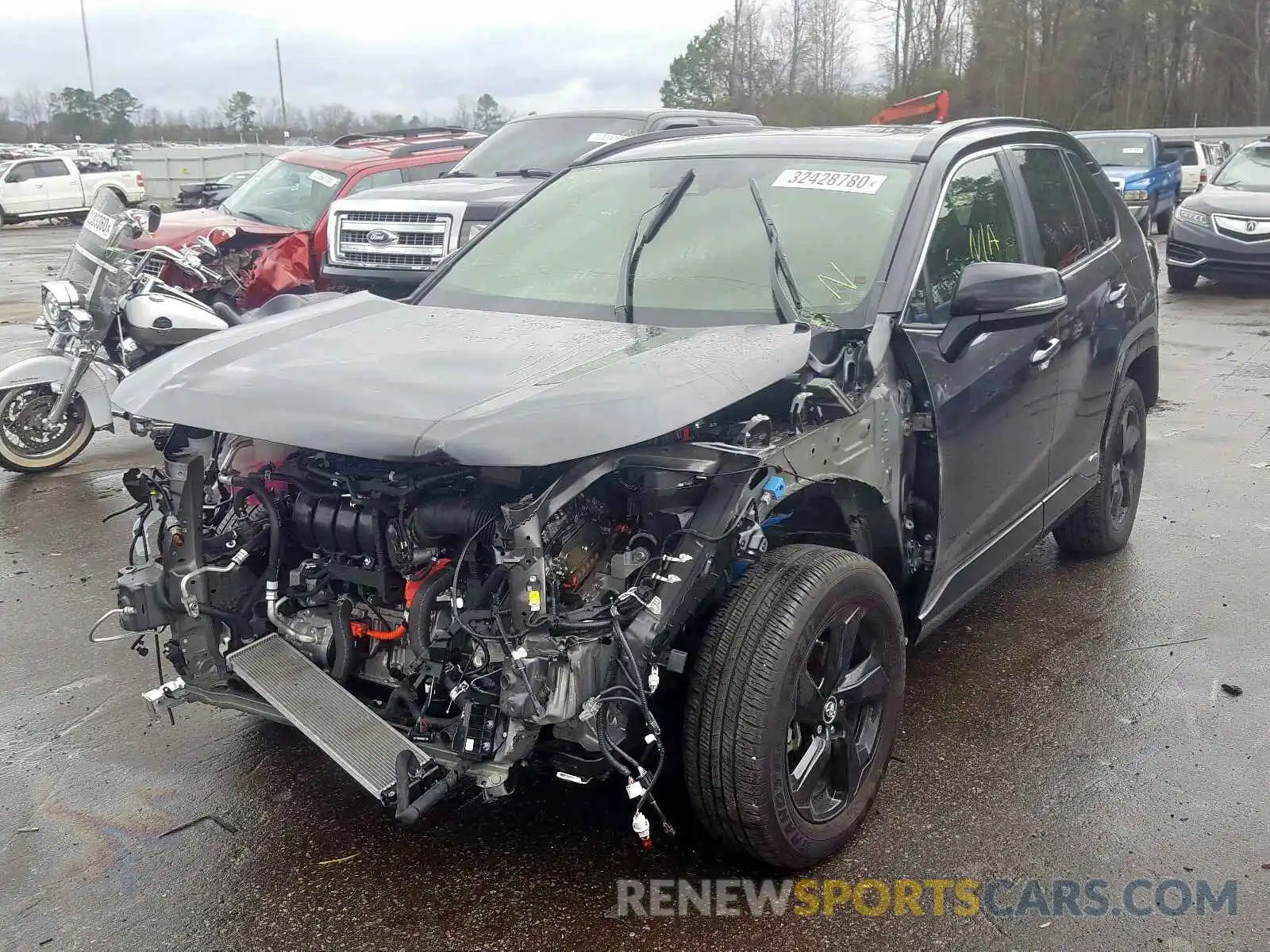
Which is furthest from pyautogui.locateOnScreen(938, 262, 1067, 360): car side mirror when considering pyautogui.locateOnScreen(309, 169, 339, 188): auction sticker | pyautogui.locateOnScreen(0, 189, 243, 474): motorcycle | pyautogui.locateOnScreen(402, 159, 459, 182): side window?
pyautogui.locateOnScreen(402, 159, 459, 182): side window

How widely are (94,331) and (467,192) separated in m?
3.27

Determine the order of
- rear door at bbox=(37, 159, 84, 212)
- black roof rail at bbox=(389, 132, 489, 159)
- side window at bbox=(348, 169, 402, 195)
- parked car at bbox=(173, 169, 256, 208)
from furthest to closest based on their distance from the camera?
1. rear door at bbox=(37, 159, 84, 212)
2. parked car at bbox=(173, 169, 256, 208)
3. black roof rail at bbox=(389, 132, 489, 159)
4. side window at bbox=(348, 169, 402, 195)

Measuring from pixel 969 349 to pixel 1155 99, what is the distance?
4940 centimetres

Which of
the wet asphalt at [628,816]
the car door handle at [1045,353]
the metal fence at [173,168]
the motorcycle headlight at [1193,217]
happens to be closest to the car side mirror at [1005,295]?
the car door handle at [1045,353]

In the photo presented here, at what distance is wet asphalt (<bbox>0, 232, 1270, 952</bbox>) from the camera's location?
273 cm

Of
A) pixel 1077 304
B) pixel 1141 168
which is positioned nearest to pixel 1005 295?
pixel 1077 304

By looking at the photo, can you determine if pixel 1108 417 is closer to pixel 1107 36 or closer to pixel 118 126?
pixel 1107 36

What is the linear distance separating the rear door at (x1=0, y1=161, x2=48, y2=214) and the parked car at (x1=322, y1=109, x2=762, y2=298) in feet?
77.0

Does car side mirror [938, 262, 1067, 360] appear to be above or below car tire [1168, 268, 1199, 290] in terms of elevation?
above

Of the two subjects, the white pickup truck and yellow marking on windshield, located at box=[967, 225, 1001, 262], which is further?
the white pickup truck

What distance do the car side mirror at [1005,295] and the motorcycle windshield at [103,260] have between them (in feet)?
17.2

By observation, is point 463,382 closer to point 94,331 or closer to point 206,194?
point 94,331

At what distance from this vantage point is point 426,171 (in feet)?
36.4

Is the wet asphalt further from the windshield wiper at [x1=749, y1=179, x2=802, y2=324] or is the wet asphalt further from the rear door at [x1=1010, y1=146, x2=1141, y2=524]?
the windshield wiper at [x1=749, y1=179, x2=802, y2=324]
